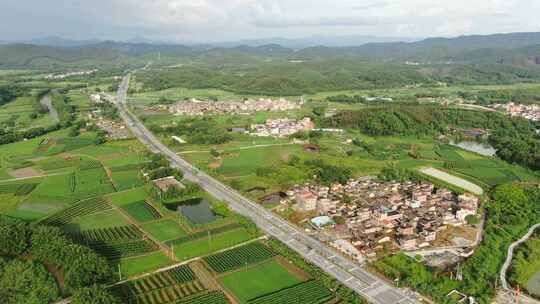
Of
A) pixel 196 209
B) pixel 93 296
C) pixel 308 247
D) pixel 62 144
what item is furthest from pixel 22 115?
pixel 308 247

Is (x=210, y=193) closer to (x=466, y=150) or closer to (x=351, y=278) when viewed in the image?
(x=351, y=278)

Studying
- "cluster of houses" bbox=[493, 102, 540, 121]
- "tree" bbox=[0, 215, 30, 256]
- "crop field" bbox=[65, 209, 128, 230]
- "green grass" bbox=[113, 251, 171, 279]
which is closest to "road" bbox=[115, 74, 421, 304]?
"green grass" bbox=[113, 251, 171, 279]

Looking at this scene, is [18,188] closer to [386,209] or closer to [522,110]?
[386,209]

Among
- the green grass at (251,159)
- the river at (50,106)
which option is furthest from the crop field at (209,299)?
the river at (50,106)

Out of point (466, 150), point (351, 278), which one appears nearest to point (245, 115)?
point (466, 150)

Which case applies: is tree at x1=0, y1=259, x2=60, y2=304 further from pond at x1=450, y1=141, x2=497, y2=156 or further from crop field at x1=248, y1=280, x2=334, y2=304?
pond at x1=450, y1=141, x2=497, y2=156
